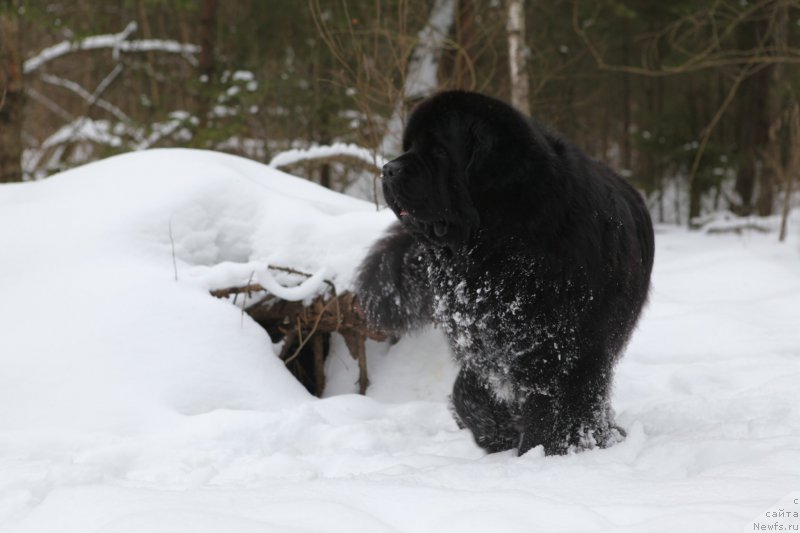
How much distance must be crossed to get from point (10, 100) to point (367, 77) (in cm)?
414

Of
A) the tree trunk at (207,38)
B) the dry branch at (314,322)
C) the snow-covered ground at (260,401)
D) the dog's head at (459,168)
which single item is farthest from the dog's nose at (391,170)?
the tree trunk at (207,38)

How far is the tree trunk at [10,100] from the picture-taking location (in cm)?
681

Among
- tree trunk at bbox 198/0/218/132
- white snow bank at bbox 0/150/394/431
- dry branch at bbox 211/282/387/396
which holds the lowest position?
dry branch at bbox 211/282/387/396

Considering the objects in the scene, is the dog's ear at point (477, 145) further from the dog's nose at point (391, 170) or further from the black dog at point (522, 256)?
the dog's nose at point (391, 170)

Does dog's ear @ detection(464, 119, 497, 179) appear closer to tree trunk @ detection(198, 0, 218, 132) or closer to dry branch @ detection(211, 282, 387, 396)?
dry branch @ detection(211, 282, 387, 396)

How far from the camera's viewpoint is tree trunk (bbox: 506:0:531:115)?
7.76 m

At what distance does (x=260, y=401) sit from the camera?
3.66 metres

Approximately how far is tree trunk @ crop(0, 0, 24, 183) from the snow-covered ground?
2.63 meters

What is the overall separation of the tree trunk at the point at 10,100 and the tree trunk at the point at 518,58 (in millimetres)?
5221

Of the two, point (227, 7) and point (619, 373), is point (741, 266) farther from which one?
point (227, 7)

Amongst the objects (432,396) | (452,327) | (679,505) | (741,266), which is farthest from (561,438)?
(741,266)

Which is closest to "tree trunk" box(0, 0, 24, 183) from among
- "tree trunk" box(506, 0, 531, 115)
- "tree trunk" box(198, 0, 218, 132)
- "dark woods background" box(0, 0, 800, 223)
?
"dark woods background" box(0, 0, 800, 223)

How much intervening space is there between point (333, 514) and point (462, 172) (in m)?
1.55

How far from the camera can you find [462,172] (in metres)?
2.90
